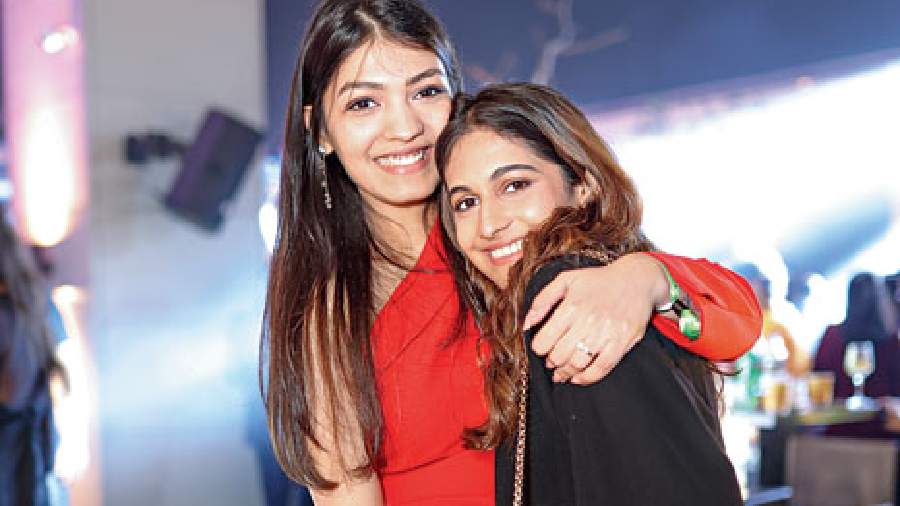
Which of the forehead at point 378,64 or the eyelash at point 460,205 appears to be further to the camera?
the forehead at point 378,64

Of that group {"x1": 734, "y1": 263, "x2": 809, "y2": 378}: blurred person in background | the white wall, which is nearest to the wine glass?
{"x1": 734, "y1": 263, "x2": 809, "y2": 378}: blurred person in background

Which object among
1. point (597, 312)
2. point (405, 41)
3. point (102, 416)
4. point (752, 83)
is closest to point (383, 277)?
point (405, 41)

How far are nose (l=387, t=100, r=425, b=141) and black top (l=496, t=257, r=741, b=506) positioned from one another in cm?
75

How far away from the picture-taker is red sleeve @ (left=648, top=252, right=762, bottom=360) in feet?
4.38

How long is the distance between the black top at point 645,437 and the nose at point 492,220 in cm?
42

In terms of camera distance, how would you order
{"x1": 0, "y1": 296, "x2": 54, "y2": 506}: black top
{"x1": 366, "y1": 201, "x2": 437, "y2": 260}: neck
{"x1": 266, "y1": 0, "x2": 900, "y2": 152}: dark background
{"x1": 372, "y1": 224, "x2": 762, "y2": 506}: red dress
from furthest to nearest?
{"x1": 266, "y1": 0, "x2": 900, "y2": 152}: dark background < {"x1": 0, "y1": 296, "x2": 54, "y2": 506}: black top < {"x1": 366, "y1": 201, "x2": 437, "y2": 260}: neck < {"x1": 372, "y1": 224, "x2": 762, "y2": 506}: red dress

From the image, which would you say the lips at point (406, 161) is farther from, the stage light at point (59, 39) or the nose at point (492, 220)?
the stage light at point (59, 39)

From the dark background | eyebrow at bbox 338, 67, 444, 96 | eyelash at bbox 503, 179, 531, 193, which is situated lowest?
eyelash at bbox 503, 179, 531, 193

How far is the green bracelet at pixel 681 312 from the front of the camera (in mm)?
1327

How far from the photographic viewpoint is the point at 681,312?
4.45 feet

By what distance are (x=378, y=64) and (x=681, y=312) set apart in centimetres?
83

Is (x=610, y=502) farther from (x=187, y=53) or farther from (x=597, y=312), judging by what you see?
(x=187, y=53)

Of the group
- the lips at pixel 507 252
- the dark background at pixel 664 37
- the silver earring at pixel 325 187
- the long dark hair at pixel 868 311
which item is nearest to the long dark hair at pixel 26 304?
the dark background at pixel 664 37

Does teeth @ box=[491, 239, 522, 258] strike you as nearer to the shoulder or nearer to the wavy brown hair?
the wavy brown hair
